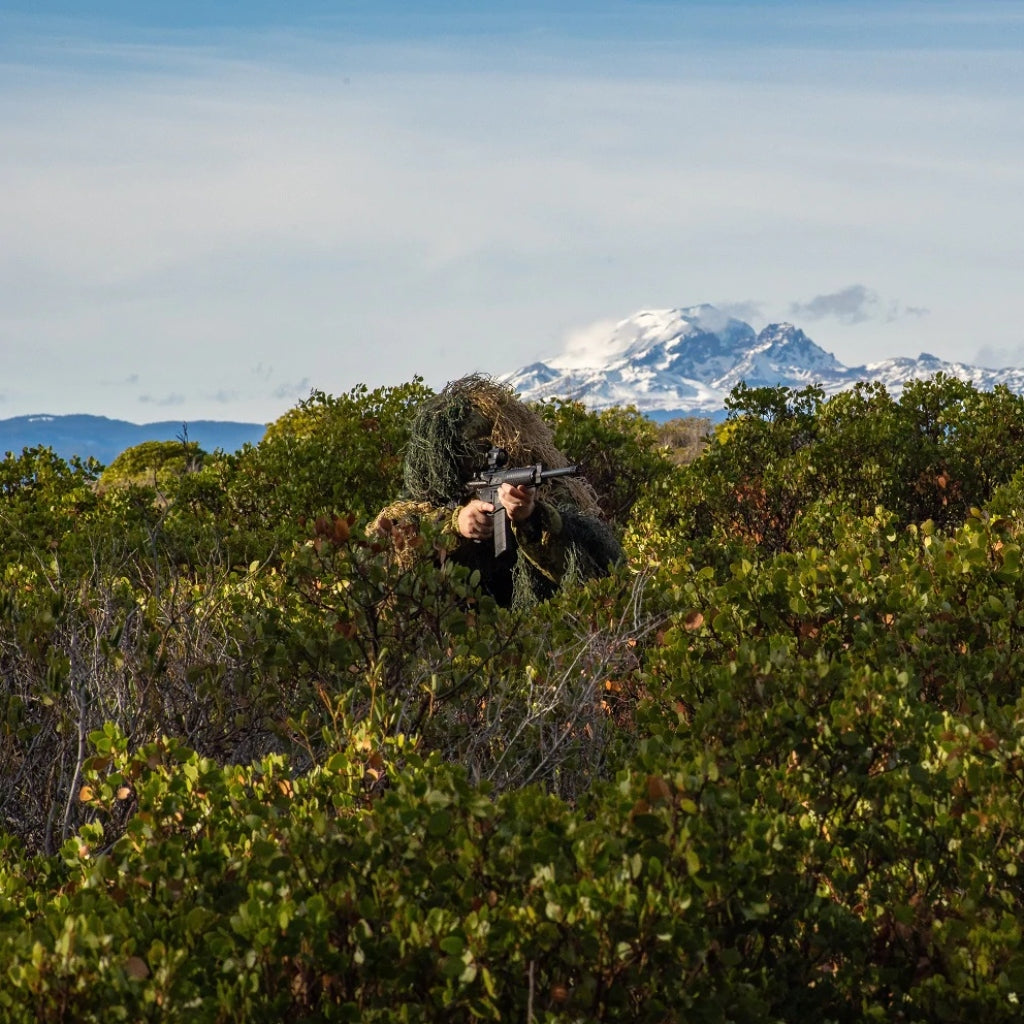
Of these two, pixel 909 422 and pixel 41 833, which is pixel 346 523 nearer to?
pixel 41 833

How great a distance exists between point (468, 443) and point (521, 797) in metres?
4.05

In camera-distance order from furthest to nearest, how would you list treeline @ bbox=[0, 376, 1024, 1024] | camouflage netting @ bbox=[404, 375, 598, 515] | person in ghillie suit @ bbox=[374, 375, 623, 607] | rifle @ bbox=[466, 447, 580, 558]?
camouflage netting @ bbox=[404, 375, 598, 515] → person in ghillie suit @ bbox=[374, 375, 623, 607] → rifle @ bbox=[466, 447, 580, 558] → treeline @ bbox=[0, 376, 1024, 1024]

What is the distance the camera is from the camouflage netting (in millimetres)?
6703

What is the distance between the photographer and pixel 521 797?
2.83 m

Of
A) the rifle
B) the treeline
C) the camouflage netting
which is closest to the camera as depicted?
the treeline

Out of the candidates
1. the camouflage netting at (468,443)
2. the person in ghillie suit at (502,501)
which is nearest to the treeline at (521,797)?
the person in ghillie suit at (502,501)

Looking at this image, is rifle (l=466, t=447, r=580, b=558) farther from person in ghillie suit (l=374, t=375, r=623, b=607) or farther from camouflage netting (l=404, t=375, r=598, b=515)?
camouflage netting (l=404, t=375, r=598, b=515)

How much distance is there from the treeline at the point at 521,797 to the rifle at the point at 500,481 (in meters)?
0.52

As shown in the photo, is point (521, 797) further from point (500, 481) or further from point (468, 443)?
point (468, 443)

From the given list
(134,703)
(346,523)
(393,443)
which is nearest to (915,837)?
(346,523)

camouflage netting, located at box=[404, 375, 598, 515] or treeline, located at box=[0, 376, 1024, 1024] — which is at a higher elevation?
camouflage netting, located at box=[404, 375, 598, 515]

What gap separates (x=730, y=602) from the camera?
15.2ft

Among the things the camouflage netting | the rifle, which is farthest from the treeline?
the camouflage netting

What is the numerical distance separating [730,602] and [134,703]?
2084mm
